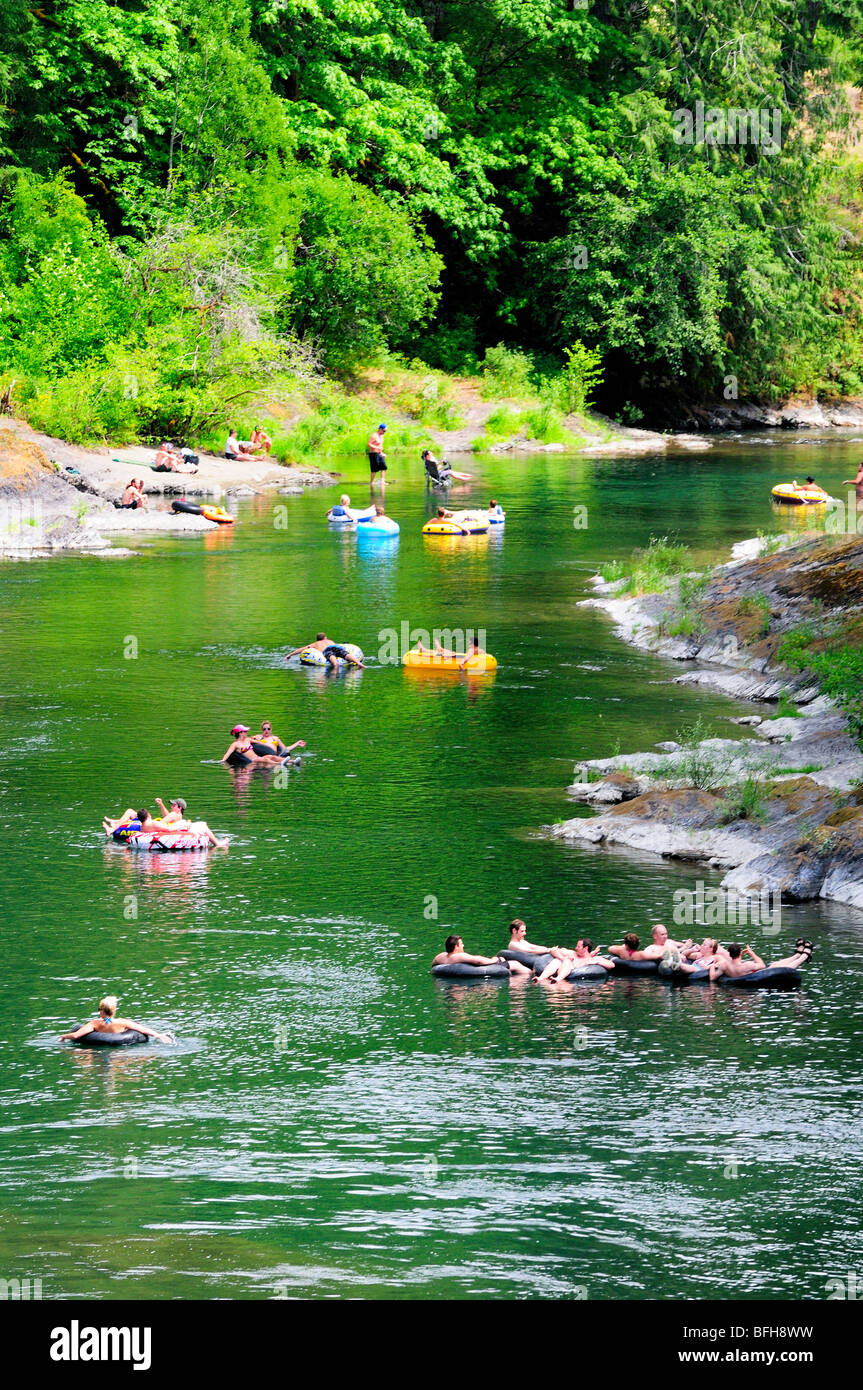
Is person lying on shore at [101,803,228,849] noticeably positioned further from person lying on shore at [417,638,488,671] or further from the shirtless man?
person lying on shore at [417,638,488,671]

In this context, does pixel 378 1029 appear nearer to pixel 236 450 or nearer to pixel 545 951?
pixel 545 951

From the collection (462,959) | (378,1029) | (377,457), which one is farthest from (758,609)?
(377,457)

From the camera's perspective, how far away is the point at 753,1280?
14.8 metres

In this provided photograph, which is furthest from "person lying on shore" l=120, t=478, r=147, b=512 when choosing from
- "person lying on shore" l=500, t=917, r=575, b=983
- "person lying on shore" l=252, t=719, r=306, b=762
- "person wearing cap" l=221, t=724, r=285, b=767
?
"person lying on shore" l=500, t=917, r=575, b=983

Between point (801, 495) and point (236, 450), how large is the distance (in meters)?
21.2

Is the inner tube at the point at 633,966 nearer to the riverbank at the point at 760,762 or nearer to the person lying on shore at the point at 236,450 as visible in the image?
the riverbank at the point at 760,762

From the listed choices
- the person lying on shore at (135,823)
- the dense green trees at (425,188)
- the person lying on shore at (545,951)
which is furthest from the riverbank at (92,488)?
the person lying on shore at (545,951)

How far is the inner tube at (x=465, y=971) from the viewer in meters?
21.4

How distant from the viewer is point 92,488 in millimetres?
57406

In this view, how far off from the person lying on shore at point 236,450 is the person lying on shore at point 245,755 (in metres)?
37.6

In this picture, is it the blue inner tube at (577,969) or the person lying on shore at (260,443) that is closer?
the blue inner tube at (577,969)

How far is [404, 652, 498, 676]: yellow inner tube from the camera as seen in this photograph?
123 ft

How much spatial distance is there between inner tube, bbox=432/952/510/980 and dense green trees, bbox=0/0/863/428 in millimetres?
44436

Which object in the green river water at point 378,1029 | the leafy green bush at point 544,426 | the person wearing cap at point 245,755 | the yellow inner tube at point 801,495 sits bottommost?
the green river water at point 378,1029
